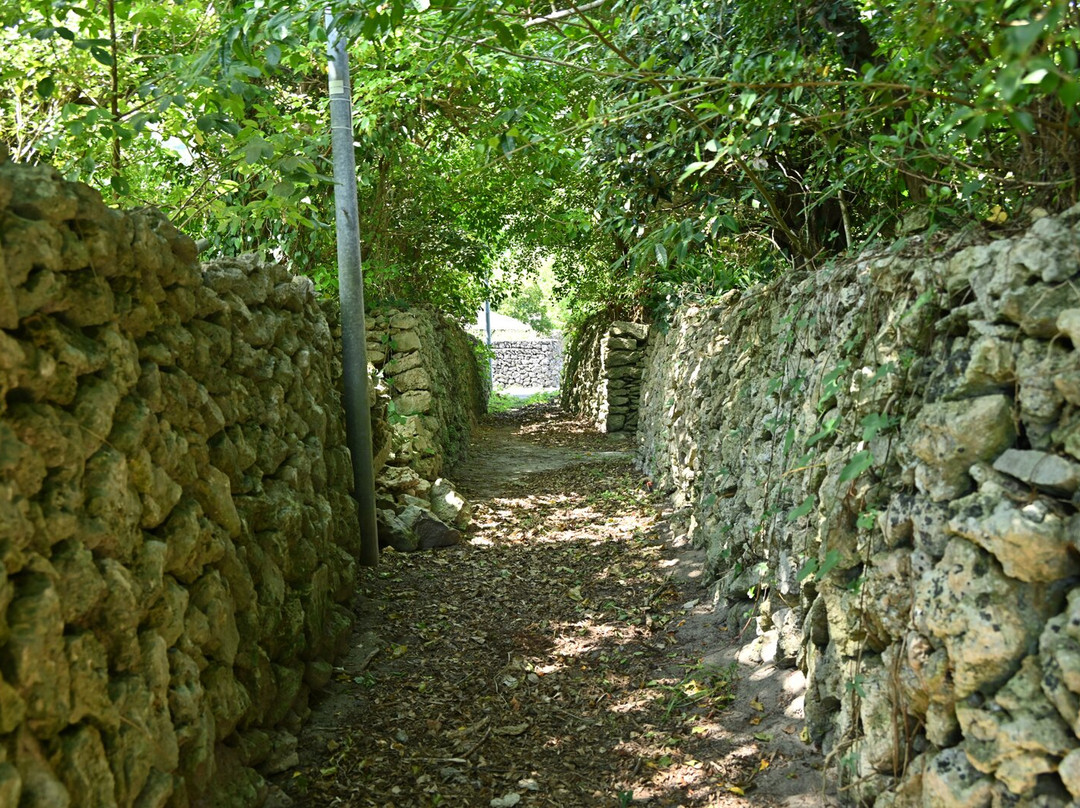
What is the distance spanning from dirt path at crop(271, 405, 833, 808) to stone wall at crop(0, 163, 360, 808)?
13.9 inches

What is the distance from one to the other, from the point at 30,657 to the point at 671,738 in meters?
2.51

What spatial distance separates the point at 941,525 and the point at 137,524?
235cm

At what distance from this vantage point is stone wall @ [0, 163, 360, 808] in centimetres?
203

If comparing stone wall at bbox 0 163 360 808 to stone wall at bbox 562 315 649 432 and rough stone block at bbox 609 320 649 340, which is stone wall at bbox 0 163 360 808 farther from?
rough stone block at bbox 609 320 649 340

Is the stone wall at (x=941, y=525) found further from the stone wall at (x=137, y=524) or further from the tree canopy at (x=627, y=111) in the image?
the stone wall at (x=137, y=524)

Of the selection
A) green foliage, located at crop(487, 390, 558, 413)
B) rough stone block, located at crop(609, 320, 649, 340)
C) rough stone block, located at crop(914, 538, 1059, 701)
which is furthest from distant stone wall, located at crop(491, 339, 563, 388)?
rough stone block, located at crop(914, 538, 1059, 701)

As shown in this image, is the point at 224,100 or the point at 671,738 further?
the point at 224,100

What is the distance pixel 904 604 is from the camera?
2609 mm

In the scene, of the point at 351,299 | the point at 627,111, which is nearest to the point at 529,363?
the point at 351,299

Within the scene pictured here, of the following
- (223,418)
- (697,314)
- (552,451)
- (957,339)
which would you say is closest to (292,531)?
(223,418)

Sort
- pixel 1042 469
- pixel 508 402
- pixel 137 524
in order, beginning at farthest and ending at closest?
pixel 508 402 < pixel 137 524 < pixel 1042 469

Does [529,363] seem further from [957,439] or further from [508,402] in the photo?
[957,439]

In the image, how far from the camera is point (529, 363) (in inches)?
1197

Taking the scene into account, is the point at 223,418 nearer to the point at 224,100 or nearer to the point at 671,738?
the point at 224,100
